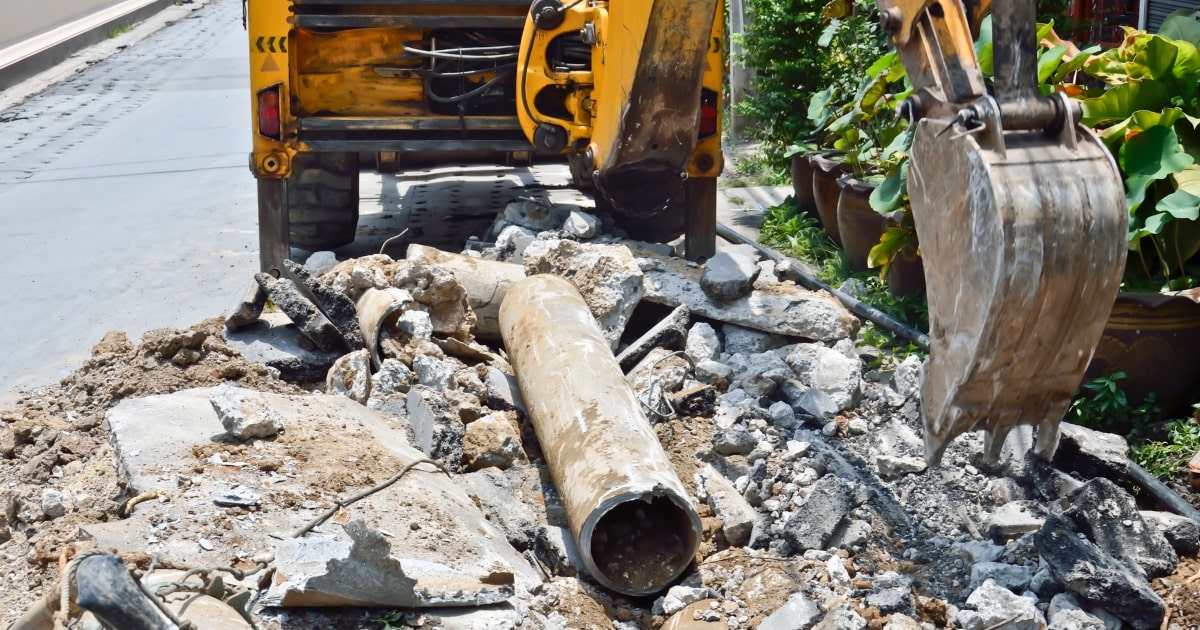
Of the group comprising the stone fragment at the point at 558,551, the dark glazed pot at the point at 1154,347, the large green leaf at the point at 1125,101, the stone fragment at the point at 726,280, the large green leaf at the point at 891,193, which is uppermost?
the large green leaf at the point at 1125,101

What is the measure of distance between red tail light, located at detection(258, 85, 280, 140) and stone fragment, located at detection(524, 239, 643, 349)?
6.15 feet

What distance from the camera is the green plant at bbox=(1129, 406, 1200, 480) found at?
495 cm

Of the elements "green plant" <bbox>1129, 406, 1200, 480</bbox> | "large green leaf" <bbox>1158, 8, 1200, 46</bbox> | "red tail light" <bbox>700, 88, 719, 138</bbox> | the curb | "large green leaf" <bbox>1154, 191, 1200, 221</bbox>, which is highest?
"large green leaf" <bbox>1158, 8, 1200, 46</bbox>

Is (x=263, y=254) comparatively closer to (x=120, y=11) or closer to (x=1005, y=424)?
(x=1005, y=424)

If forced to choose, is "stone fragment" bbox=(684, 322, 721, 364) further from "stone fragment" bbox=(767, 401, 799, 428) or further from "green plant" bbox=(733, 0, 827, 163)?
"green plant" bbox=(733, 0, 827, 163)

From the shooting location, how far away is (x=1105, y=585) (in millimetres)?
3814

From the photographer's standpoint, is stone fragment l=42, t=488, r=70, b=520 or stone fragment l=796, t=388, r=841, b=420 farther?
stone fragment l=796, t=388, r=841, b=420

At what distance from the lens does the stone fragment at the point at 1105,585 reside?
381 cm

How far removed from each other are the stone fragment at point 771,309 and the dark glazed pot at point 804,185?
2759mm

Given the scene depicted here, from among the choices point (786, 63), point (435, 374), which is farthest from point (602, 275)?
point (786, 63)

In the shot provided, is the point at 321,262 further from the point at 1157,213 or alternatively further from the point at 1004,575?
the point at 1004,575

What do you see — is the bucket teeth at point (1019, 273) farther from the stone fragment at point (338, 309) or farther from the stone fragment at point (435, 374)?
the stone fragment at point (338, 309)

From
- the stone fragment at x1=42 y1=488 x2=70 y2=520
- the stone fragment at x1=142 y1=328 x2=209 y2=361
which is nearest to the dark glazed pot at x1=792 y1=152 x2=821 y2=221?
the stone fragment at x1=142 y1=328 x2=209 y2=361

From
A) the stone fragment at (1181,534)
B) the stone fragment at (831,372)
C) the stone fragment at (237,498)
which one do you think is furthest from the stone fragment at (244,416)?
the stone fragment at (1181,534)
